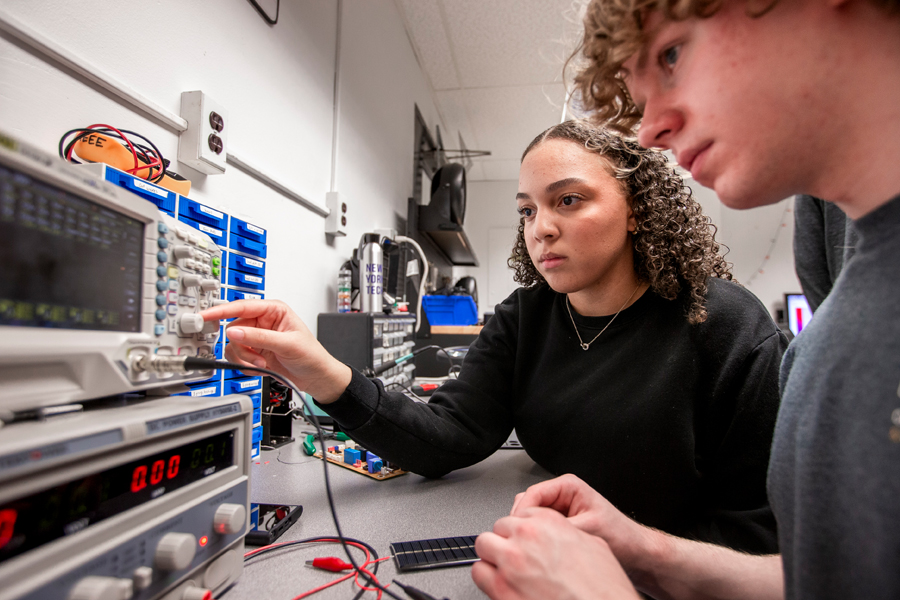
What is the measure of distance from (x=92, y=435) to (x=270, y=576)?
0.28 meters

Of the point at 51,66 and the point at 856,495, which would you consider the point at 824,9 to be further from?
the point at 51,66

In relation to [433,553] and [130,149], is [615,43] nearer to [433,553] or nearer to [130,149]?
[433,553]

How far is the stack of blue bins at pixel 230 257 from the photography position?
0.71 m

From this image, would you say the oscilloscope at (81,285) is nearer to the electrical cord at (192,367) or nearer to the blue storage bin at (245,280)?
the electrical cord at (192,367)

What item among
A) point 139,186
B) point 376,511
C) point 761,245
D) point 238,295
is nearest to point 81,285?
point 139,186

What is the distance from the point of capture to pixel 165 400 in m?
0.41

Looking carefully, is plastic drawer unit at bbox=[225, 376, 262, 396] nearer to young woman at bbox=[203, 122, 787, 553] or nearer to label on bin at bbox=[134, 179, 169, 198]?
young woman at bbox=[203, 122, 787, 553]

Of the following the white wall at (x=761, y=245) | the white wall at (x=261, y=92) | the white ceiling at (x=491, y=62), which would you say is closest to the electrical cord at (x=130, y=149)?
the white wall at (x=261, y=92)

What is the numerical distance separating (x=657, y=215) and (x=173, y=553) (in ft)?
2.84

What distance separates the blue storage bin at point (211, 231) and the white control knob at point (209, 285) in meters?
0.31

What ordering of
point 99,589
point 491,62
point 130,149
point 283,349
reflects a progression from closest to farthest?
point 99,589 → point 283,349 → point 130,149 → point 491,62

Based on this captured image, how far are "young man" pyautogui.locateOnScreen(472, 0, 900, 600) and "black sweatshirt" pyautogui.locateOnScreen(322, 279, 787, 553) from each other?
32 cm

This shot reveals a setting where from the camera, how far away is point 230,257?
876mm

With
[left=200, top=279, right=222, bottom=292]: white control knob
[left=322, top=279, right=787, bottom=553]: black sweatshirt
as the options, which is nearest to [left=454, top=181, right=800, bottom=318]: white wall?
[left=322, top=279, right=787, bottom=553]: black sweatshirt
